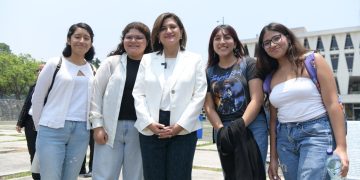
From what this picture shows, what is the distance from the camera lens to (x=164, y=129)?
2.86 meters

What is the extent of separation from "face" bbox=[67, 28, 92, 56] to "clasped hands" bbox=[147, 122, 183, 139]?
1204 millimetres

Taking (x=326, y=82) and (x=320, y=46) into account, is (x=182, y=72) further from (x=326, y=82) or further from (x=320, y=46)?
(x=320, y=46)

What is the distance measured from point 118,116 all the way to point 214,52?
1.09m

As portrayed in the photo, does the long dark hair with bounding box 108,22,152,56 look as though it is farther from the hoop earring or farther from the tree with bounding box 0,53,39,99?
Answer: the tree with bounding box 0,53,39,99

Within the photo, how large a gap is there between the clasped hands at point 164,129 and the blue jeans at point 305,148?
2.91 feet

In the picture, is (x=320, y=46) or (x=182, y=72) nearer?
Result: (x=182, y=72)

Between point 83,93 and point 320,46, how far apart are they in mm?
47410

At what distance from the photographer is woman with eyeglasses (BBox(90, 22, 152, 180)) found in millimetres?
3248

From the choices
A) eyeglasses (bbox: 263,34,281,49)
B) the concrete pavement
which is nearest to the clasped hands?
eyeglasses (bbox: 263,34,281,49)

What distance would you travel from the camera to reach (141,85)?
3080 millimetres

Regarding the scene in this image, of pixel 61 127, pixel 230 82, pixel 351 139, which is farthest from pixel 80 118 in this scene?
pixel 351 139

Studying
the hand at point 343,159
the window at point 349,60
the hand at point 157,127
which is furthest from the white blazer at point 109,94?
the window at point 349,60

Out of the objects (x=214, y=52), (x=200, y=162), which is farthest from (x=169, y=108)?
(x=200, y=162)

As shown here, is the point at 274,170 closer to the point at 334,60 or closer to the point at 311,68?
the point at 311,68
